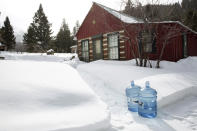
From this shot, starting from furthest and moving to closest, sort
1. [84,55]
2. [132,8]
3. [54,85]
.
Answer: [84,55] → [132,8] → [54,85]

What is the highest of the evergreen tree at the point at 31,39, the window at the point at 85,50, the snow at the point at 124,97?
the evergreen tree at the point at 31,39

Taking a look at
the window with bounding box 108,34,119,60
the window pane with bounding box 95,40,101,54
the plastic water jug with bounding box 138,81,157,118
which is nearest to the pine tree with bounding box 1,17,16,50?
the window pane with bounding box 95,40,101,54

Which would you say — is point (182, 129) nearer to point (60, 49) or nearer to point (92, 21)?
point (92, 21)

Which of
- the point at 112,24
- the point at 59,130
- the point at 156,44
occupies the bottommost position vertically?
the point at 59,130

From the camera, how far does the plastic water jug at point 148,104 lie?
2.91 metres

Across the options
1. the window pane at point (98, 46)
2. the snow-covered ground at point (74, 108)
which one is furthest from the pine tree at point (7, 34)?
the snow-covered ground at point (74, 108)

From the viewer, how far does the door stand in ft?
40.6

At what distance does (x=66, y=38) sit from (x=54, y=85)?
37.6 metres

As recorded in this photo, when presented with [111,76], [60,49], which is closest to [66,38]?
[60,49]

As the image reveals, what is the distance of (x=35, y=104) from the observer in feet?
7.30

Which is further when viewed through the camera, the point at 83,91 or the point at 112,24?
the point at 112,24

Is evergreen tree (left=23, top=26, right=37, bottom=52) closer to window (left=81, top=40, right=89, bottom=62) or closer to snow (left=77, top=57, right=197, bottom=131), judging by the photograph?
window (left=81, top=40, right=89, bottom=62)

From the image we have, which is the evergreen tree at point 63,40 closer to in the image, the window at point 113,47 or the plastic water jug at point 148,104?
the window at point 113,47

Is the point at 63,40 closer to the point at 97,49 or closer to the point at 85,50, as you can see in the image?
the point at 85,50
